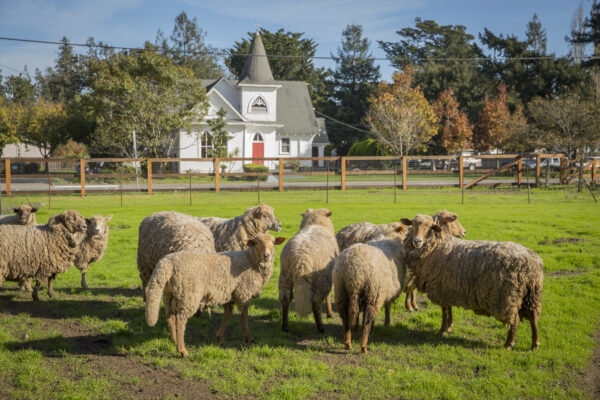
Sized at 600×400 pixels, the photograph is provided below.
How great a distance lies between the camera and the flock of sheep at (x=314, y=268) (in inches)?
215

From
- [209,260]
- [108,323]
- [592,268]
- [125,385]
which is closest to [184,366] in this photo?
[125,385]

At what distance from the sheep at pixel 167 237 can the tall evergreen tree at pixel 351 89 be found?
179ft

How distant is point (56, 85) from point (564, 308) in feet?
264

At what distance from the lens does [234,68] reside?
2635 inches

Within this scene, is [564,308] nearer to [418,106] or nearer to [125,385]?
[125,385]

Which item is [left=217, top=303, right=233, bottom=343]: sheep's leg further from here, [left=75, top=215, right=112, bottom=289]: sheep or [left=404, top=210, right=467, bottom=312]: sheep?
[left=75, top=215, right=112, bottom=289]: sheep

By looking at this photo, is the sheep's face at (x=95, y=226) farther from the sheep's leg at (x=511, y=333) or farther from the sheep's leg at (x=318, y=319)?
the sheep's leg at (x=511, y=333)

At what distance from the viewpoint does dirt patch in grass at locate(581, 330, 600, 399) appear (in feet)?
15.1

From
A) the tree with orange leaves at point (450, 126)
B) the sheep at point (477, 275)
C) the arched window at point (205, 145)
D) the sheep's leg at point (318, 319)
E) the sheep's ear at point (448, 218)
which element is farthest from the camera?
the tree with orange leaves at point (450, 126)

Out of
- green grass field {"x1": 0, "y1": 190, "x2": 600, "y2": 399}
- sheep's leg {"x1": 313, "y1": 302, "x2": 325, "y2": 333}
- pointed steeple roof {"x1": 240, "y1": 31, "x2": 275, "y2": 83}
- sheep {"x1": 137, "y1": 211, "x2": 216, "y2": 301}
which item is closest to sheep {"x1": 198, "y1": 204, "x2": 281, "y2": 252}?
sheep {"x1": 137, "y1": 211, "x2": 216, "y2": 301}

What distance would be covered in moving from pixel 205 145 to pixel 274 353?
35.3 meters

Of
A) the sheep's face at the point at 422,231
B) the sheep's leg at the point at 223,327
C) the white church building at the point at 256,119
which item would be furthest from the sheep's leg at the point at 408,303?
the white church building at the point at 256,119

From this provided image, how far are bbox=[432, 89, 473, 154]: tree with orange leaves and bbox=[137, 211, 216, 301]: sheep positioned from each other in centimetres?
4042

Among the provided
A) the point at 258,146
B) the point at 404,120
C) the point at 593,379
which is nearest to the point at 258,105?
the point at 258,146
